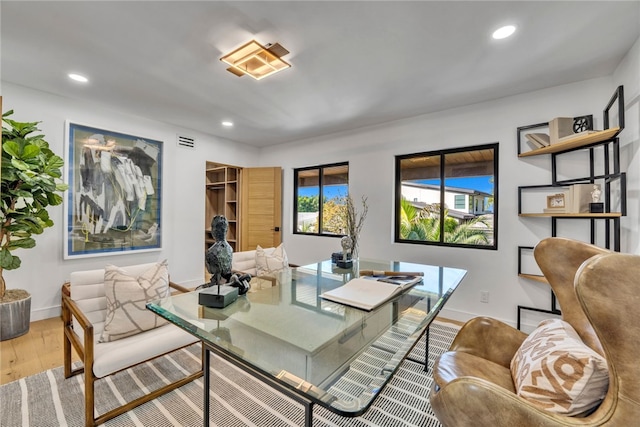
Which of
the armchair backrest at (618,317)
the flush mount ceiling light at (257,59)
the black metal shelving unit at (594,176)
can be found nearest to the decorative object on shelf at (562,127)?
the black metal shelving unit at (594,176)

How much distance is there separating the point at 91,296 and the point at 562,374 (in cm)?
263

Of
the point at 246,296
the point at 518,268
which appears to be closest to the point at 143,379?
the point at 246,296

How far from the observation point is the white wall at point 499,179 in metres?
2.60

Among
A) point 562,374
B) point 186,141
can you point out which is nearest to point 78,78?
point 186,141

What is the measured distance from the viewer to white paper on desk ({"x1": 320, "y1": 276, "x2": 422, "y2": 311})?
1341mm

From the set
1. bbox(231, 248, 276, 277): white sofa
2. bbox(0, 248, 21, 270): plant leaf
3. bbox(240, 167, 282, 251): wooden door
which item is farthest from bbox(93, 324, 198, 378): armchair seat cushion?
bbox(240, 167, 282, 251): wooden door

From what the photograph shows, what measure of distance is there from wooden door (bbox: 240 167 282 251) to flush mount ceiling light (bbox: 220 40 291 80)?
259cm

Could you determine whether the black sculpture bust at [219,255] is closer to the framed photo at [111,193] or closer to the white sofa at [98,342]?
the white sofa at [98,342]

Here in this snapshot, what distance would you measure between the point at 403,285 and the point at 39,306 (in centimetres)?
393

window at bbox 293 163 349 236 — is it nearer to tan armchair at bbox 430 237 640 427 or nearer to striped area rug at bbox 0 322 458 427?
striped area rug at bbox 0 322 458 427

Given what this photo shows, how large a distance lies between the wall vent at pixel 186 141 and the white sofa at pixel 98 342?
262 cm

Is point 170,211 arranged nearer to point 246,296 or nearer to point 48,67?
point 48,67

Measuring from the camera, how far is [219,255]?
4.46 ft

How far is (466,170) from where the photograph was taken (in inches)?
129
